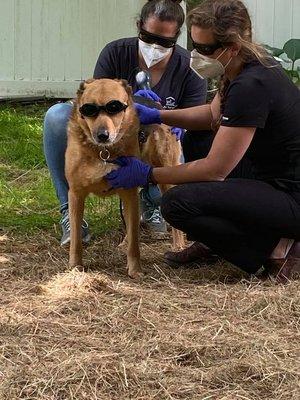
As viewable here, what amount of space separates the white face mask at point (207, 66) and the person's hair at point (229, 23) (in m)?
0.12

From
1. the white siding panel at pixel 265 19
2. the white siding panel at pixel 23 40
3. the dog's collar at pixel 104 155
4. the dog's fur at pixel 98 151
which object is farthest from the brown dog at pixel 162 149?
the white siding panel at pixel 265 19

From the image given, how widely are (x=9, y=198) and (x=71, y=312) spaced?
7.82ft

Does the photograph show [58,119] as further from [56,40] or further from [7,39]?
[56,40]

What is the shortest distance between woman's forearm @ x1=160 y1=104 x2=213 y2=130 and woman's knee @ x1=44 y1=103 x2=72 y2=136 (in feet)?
1.84

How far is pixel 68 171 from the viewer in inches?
142

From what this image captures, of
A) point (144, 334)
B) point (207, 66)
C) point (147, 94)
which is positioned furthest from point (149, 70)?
point (144, 334)

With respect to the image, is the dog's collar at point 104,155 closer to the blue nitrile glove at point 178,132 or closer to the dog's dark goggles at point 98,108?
the dog's dark goggles at point 98,108

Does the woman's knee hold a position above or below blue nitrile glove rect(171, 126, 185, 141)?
above

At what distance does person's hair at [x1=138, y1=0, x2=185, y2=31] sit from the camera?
3.93m

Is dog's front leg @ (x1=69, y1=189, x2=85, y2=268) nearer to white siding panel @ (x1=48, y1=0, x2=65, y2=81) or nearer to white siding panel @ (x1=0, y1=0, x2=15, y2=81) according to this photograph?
white siding panel @ (x1=0, y1=0, x2=15, y2=81)

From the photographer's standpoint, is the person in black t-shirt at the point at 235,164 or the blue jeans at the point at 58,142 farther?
the blue jeans at the point at 58,142

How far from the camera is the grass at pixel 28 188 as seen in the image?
4.66 m

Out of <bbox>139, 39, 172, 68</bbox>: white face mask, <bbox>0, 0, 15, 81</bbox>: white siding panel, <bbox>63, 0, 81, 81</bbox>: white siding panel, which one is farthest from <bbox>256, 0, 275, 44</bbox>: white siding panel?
<bbox>139, 39, 172, 68</bbox>: white face mask

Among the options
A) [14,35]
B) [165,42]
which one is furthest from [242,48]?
[14,35]
